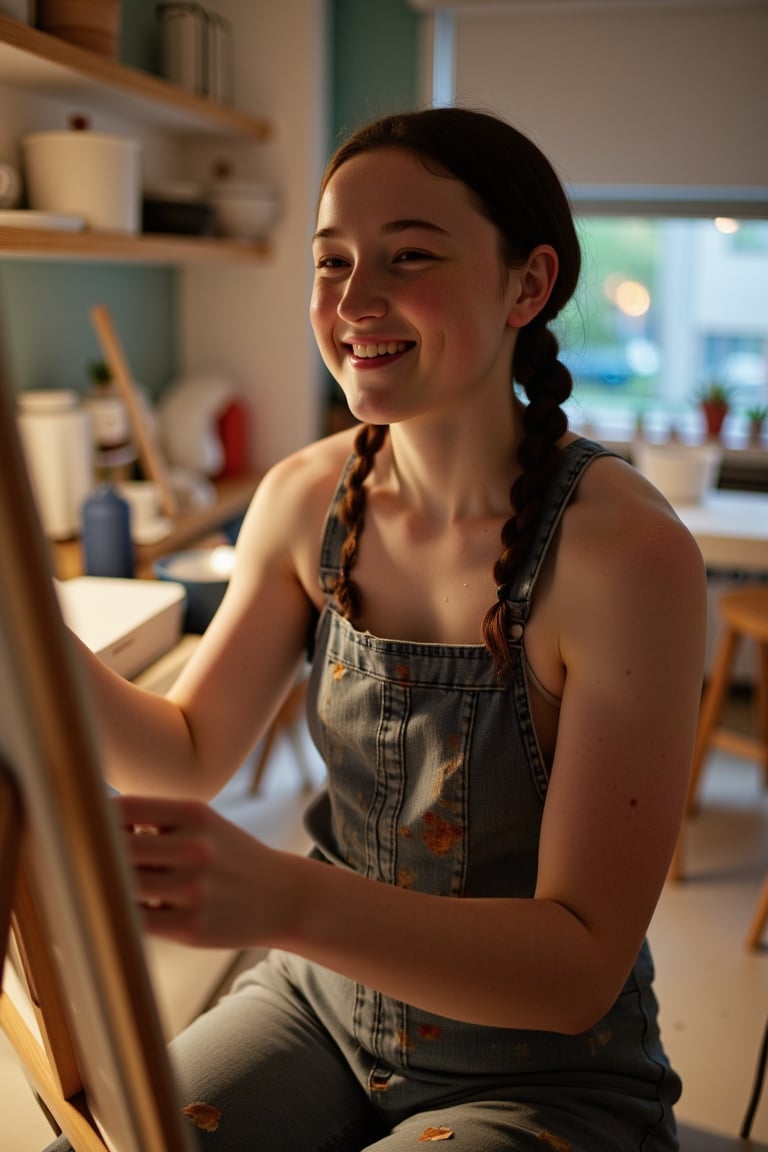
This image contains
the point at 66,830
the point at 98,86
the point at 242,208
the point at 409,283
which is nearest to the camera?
the point at 66,830

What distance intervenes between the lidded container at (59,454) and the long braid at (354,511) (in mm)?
1252

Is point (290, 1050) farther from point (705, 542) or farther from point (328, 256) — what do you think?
point (705, 542)

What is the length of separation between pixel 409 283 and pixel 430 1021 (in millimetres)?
659

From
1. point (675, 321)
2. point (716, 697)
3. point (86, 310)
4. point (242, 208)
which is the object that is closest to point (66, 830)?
point (716, 697)

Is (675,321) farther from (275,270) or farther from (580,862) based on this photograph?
(580,862)

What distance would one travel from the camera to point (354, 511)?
113cm

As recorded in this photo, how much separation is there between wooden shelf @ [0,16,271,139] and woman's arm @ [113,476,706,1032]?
4.83 ft

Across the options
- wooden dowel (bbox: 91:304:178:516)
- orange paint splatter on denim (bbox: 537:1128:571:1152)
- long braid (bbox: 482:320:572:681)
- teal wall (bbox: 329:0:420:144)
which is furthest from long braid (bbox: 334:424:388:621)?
teal wall (bbox: 329:0:420:144)

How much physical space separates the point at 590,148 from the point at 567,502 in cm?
269

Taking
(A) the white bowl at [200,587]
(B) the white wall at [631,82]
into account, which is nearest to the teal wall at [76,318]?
(A) the white bowl at [200,587]

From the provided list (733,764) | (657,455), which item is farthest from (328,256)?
(733,764)

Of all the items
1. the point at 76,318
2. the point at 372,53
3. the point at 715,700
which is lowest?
the point at 715,700

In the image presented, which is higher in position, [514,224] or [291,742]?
[514,224]

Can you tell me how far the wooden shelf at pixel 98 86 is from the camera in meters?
1.88
